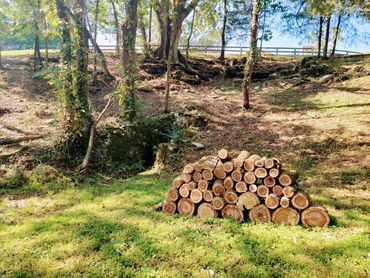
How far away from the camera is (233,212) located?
5.27 meters

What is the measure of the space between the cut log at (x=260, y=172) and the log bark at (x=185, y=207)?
4.41ft

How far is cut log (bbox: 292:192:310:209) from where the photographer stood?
4848mm

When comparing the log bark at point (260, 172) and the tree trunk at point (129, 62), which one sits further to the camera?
the tree trunk at point (129, 62)

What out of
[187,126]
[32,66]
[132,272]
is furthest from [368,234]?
[32,66]

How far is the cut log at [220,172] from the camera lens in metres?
5.35

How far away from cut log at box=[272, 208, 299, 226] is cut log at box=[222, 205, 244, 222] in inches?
22.3

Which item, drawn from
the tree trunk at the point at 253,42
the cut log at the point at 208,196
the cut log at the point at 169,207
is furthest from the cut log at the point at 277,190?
the tree trunk at the point at 253,42

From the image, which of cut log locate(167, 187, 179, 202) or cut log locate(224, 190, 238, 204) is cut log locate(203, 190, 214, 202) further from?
cut log locate(167, 187, 179, 202)

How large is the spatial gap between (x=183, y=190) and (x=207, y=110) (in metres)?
7.75

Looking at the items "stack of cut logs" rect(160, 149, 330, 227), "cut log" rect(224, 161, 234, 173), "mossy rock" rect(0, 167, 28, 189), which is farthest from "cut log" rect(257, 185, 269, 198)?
"mossy rock" rect(0, 167, 28, 189)

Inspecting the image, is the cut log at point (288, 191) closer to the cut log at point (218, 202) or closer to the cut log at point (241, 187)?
the cut log at point (241, 187)

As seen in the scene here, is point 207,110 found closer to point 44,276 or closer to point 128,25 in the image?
point 128,25

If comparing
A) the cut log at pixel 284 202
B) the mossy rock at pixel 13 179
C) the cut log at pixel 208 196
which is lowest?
the mossy rock at pixel 13 179

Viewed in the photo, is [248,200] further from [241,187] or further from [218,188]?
[218,188]
